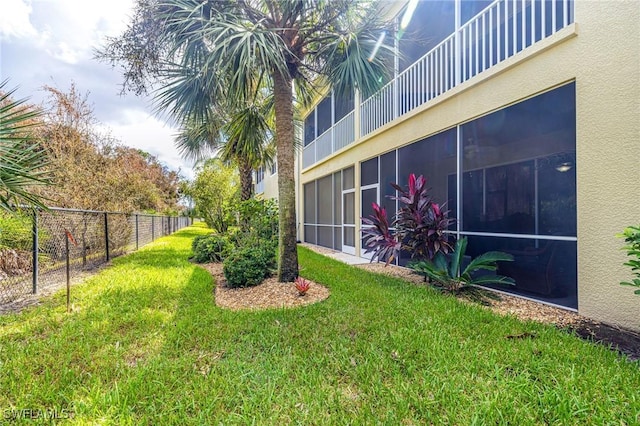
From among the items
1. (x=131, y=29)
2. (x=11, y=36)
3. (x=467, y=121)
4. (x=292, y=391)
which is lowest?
(x=292, y=391)

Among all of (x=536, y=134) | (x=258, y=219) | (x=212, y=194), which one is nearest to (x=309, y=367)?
(x=536, y=134)

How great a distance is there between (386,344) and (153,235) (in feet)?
46.1

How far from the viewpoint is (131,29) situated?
5.43 metres

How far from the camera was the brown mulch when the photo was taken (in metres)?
4.44

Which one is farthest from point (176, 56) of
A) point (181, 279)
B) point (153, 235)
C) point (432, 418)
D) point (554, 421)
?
point (153, 235)

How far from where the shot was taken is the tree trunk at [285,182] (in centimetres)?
530

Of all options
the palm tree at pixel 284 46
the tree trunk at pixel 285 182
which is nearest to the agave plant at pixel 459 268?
the tree trunk at pixel 285 182

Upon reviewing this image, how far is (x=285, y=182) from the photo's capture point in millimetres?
5320

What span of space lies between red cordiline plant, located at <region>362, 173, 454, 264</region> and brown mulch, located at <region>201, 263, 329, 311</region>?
4.65ft

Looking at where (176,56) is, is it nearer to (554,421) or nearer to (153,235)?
(554,421)

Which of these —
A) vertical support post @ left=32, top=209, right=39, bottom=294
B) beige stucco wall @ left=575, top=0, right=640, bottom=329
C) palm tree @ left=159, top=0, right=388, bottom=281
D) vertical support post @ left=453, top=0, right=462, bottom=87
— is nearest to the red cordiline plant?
palm tree @ left=159, top=0, right=388, bottom=281

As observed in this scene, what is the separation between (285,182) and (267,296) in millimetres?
2010

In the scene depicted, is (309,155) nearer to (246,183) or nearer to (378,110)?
(246,183)

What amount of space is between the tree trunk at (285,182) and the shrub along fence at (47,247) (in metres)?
3.02
